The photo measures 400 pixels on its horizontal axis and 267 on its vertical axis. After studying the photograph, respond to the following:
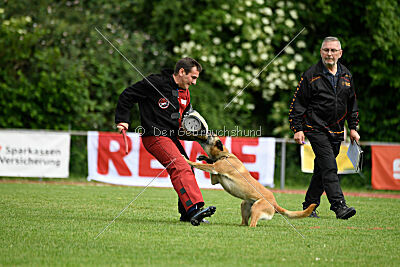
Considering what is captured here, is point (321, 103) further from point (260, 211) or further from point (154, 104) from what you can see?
point (154, 104)

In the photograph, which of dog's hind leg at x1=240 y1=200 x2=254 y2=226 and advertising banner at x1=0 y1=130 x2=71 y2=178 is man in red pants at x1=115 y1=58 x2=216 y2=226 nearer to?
dog's hind leg at x1=240 y1=200 x2=254 y2=226

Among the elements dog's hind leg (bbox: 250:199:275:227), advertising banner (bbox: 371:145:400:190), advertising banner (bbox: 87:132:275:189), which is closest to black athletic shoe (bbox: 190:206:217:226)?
dog's hind leg (bbox: 250:199:275:227)

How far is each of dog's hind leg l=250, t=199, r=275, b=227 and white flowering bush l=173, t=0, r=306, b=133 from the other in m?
9.56

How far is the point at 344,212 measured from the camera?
6934mm

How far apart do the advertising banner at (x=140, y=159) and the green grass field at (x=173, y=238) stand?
473 centimetres

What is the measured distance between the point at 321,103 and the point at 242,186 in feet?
5.21

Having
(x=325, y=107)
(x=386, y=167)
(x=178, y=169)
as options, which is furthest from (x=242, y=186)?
(x=386, y=167)

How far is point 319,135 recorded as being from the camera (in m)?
7.33

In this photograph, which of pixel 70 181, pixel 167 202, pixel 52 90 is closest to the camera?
pixel 167 202

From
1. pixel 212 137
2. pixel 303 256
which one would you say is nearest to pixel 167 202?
pixel 212 137

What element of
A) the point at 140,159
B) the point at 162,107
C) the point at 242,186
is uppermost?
the point at 162,107

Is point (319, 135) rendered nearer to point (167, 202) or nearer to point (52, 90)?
point (167, 202)

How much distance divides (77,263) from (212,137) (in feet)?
10.2

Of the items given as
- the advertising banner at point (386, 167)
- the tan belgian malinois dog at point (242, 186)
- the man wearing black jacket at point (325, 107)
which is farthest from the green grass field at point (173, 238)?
the advertising banner at point (386, 167)
